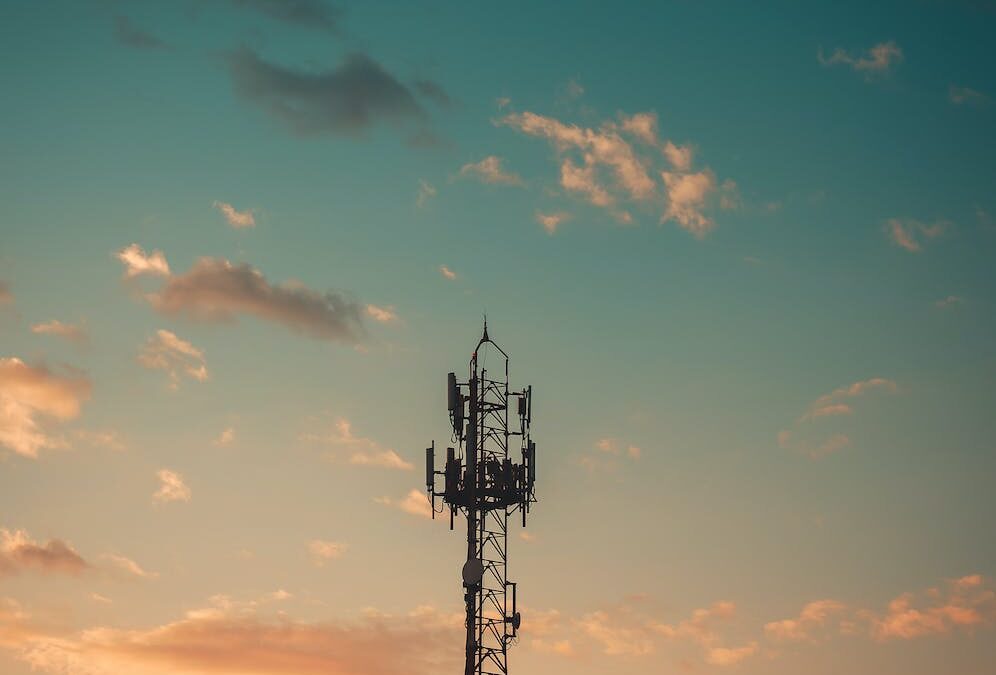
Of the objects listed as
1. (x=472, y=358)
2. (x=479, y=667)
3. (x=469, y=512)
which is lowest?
(x=479, y=667)

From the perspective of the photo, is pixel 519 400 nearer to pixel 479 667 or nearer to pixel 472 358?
pixel 472 358

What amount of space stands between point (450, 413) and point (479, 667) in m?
16.1

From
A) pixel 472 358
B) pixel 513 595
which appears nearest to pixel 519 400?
pixel 472 358

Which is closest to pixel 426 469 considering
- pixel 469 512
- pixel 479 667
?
pixel 469 512

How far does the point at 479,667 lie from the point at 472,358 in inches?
777

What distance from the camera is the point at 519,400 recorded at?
129m

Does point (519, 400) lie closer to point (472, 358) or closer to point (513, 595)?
point (472, 358)

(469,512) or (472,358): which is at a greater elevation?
(472,358)

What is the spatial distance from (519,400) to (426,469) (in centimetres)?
758

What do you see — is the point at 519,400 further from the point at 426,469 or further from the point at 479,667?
the point at 479,667

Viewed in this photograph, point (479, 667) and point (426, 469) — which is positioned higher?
point (426, 469)

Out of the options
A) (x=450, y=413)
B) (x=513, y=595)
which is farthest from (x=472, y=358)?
(x=513, y=595)

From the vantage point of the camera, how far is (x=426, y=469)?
12625 centimetres

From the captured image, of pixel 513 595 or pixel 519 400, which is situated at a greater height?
pixel 519 400
